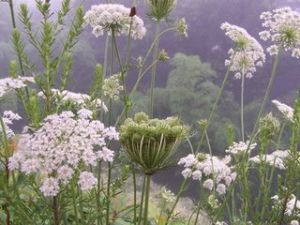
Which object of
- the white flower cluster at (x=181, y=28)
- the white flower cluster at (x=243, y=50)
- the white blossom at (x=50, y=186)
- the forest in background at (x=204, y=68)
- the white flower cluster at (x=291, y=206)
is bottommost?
the forest in background at (x=204, y=68)

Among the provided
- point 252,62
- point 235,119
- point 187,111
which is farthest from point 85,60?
point 252,62

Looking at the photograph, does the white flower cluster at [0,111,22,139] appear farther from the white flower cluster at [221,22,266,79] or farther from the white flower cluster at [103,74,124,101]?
the white flower cluster at [221,22,266,79]

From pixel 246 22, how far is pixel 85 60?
15.0 meters

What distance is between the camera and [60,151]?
1.60m

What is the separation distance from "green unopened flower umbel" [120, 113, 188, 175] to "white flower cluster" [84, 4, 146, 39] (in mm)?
1115

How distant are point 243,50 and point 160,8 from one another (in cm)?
133

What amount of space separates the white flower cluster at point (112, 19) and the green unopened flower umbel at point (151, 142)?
1115 mm

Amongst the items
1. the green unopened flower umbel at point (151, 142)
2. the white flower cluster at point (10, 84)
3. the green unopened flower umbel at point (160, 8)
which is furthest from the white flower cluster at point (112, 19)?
the white flower cluster at point (10, 84)

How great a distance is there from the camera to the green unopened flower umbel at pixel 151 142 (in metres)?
1.87

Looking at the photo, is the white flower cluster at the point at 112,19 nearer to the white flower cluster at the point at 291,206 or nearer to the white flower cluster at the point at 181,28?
the white flower cluster at the point at 181,28

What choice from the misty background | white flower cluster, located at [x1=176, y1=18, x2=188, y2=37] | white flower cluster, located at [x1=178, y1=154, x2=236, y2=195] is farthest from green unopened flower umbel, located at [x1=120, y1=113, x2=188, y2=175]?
the misty background

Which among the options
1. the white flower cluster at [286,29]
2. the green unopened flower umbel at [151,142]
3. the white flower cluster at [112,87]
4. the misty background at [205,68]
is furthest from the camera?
the misty background at [205,68]

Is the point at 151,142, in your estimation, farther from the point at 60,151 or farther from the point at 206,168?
the point at 206,168

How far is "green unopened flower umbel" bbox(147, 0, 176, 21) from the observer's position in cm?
272
